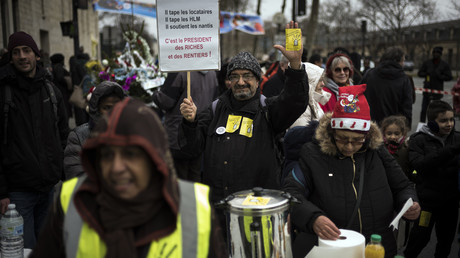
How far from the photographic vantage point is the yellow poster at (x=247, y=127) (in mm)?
3393

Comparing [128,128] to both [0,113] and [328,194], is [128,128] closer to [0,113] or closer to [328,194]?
[328,194]

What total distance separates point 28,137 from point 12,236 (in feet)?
3.45

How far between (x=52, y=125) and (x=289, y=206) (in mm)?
2363

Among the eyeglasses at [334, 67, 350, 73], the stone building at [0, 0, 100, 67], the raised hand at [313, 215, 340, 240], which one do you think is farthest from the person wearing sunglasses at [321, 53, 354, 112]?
the stone building at [0, 0, 100, 67]

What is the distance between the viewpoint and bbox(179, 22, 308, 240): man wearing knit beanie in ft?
11.0

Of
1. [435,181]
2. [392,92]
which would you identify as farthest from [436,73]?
[435,181]

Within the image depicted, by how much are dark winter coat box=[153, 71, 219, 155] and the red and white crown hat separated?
2.79m

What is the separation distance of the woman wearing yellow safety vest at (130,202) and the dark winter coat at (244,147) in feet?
5.38

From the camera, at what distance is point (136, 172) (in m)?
1.57

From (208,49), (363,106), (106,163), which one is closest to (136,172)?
(106,163)

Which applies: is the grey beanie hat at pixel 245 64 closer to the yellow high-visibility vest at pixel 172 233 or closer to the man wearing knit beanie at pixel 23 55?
the man wearing knit beanie at pixel 23 55

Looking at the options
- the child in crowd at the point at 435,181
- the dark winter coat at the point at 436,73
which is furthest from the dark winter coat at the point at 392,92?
the dark winter coat at the point at 436,73

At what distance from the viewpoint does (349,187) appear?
281 centimetres

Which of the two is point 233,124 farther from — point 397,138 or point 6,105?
point 397,138
